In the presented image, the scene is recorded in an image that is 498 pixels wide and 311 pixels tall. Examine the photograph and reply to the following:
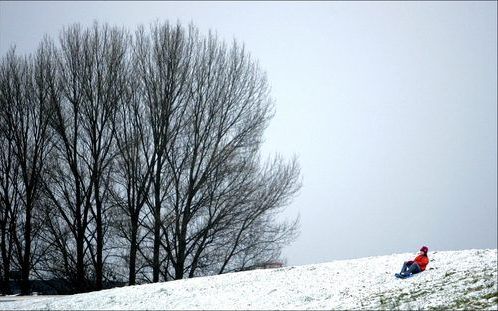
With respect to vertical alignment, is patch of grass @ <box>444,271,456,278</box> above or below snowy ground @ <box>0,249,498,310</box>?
above

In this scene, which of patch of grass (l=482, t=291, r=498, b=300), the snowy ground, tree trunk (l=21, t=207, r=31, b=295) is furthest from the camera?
tree trunk (l=21, t=207, r=31, b=295)

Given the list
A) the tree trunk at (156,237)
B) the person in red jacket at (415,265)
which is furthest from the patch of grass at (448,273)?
the tree trunk at (156,237)

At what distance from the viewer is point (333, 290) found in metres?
13.3

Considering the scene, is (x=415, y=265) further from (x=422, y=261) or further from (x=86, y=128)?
(x=86, y=128)

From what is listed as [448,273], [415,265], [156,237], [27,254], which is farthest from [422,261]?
[27,254]

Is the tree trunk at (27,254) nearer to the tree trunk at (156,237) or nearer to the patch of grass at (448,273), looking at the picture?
the tree trunk at (156,237)

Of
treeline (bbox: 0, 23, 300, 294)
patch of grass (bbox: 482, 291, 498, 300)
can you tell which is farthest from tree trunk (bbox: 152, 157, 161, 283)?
patch of grass (bbox: 482, 291, 498, 300)

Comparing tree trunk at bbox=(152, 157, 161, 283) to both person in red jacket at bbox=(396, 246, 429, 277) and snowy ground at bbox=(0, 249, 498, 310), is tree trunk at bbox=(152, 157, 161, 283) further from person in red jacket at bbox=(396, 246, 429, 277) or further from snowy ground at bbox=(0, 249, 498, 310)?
person in red jacket at bbox=(396, 246, 429, 277)

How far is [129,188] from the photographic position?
2461 centimetres

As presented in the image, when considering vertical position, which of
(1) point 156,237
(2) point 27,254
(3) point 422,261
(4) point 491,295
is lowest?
(4) point 491,295

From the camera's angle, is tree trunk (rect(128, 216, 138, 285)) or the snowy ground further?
tree trunk (rect(128, 216, 138, 285))

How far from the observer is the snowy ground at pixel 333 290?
1098cm

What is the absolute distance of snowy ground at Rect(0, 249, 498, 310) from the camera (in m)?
11.0

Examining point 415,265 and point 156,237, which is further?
point 156,237
